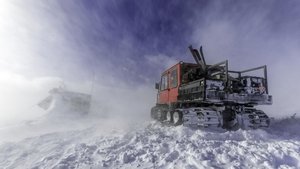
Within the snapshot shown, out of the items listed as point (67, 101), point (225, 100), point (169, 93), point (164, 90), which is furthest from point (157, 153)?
point (67, 101)

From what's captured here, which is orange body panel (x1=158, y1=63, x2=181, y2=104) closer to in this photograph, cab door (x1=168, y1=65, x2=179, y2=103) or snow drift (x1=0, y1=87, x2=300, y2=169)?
cab door (x1=168, y1=65, x2=179, y2=103)

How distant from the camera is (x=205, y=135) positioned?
680 centimetres

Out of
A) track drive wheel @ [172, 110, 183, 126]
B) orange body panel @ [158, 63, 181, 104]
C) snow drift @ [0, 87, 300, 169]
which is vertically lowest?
snow drift @ [0, 87, 300, 169]

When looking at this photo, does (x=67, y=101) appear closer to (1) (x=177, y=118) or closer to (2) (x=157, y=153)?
(1) (x=177, y=118)

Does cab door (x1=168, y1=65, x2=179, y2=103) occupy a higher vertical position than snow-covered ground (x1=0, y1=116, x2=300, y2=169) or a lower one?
higher

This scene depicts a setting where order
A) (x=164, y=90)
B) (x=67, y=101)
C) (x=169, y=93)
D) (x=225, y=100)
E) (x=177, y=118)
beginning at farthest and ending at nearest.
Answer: (x=67, y=101) < (x=164, y=90) < (x=169, y=93) < (x=177, y=118) < (x=225, y=100)

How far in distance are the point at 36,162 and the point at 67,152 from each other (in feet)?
2.57

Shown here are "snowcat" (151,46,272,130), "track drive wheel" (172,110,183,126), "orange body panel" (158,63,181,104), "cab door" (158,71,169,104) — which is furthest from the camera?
"cab door" (158,71,169,104)

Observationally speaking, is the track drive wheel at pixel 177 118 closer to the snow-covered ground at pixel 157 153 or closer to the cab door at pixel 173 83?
the cab door at pixel 173 83

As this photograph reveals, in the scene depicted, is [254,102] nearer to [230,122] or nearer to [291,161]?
[230,122]

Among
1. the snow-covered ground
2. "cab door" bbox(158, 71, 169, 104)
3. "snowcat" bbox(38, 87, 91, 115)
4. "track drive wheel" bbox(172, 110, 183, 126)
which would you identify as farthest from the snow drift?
"snowcat" bbox(38, 87, 91, 115)

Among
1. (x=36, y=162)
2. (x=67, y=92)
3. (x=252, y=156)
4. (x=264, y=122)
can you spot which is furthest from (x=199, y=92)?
(x=67, y=92)

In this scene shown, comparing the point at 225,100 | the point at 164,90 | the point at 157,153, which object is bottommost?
the point at 157,153

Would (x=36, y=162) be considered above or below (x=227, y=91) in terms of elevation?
below
